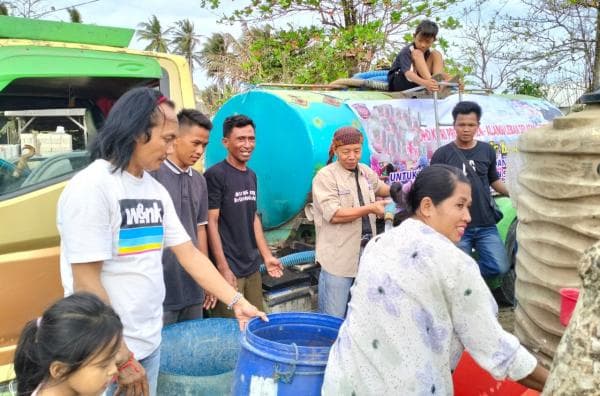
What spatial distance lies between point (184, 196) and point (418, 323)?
181 cm

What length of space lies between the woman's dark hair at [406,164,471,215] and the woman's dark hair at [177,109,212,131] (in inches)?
62.0

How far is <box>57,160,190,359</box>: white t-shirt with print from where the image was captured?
6.28 ft

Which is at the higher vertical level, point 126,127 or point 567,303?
point 126,127

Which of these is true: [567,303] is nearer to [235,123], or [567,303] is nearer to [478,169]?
[235,123]

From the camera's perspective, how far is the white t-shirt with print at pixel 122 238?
1.92m

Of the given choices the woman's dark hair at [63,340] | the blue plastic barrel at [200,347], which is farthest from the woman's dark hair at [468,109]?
the woman's dark hair at [63,340]

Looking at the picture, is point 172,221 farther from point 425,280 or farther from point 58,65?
point 58,65

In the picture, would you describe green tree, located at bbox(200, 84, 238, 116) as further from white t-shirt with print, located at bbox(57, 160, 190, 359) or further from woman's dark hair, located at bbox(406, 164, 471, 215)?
woman's dark hair, located at bbox(406, 164, 471, 215)

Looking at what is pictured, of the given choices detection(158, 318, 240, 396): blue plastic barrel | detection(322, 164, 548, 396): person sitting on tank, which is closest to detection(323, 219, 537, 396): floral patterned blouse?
detection(322, 164, 548, 396): person sitting on tank

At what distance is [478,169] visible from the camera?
4.56m

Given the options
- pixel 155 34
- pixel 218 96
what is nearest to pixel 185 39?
pixel 155 34

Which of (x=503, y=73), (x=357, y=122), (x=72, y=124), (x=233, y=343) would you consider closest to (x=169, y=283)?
(x=233, y=343)

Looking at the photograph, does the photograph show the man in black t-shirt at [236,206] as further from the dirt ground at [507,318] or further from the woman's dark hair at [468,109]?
the dirt ground at [507,318]

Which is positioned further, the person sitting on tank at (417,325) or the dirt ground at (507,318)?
the dirt ground at (507,318)
